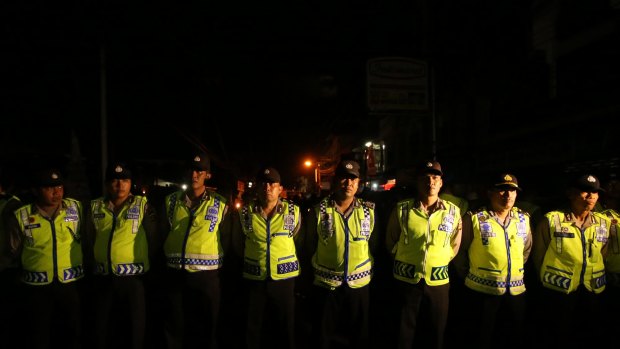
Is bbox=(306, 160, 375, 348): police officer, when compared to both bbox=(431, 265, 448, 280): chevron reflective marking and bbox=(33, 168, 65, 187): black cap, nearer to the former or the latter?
bbox=(431, 265, 448, 280): chevron reflective marking

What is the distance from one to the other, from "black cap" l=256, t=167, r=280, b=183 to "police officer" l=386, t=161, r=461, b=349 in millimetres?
1337

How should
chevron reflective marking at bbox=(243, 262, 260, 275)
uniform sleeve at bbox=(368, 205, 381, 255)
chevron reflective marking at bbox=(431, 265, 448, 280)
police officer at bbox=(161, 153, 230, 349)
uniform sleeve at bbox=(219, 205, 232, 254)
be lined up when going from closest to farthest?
chevron reflective marking at bbox=(431, 265, 448, 280) → chevron reflective marking at bbox=(243, 262, 260, 275) → police officer at bbox=(161, 153, 230, 349) → uniform sleeve at bbox=(368, 205, 381, 255) → uniform sleeve at bbox=(219, 205, 232, 254)

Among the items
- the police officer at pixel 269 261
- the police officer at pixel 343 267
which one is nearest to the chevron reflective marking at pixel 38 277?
the police officer at pixel 269 261

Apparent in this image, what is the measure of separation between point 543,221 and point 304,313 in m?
3.33

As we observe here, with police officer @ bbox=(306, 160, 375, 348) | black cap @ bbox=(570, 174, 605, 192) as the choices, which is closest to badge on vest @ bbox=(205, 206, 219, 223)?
police officer @ bbox=(306, 160, 375, 348)

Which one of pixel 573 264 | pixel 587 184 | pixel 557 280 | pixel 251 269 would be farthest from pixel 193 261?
pixel 587 184

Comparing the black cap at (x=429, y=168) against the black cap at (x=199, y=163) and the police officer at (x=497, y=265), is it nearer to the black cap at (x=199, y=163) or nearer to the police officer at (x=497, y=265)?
the police officer at (x=497, y=265)

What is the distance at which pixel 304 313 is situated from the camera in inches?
215

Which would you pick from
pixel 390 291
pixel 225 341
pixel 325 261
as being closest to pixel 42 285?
pixel 225 341

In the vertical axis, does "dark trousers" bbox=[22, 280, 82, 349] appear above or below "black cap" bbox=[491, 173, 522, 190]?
below

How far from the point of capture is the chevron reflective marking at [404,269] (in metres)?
3.62

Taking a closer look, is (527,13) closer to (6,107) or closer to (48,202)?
(48,202)

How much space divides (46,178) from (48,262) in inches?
32.6

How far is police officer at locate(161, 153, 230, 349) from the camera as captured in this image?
12.5 ft
